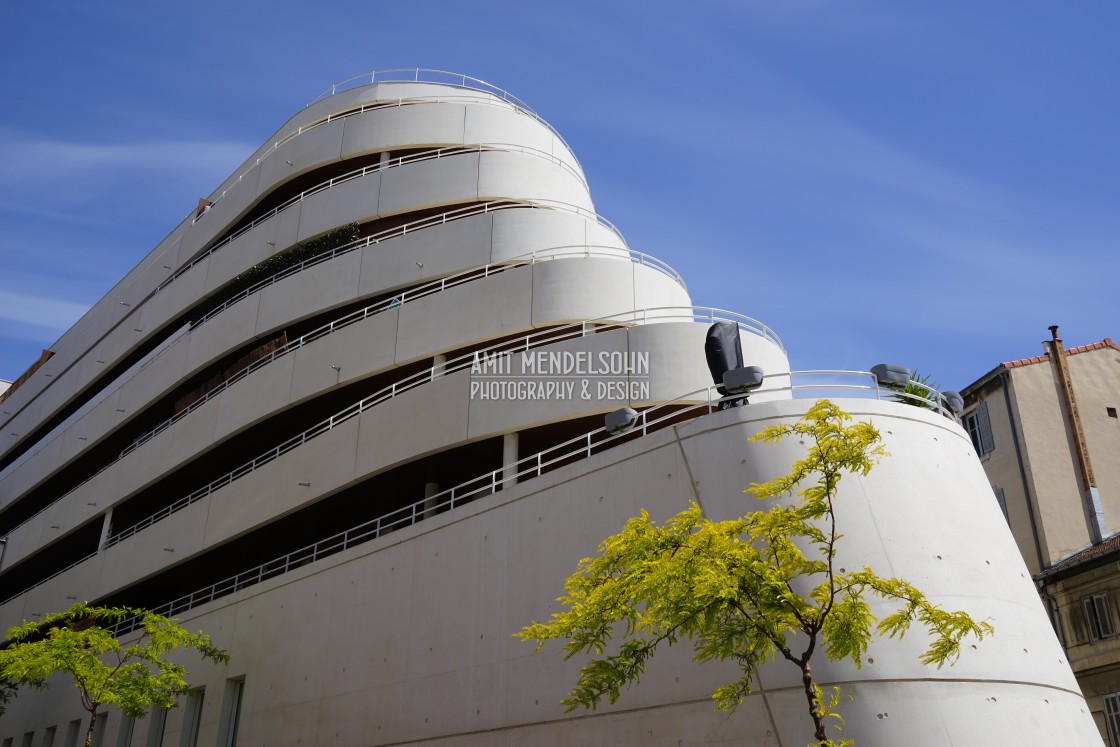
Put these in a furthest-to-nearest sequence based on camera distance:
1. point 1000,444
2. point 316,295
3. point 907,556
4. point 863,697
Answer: point 1000,444 < point 316,295 < point 907,556 < point 863,697

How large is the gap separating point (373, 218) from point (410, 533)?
12.7 meters

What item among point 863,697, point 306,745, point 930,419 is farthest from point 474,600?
point 930,419

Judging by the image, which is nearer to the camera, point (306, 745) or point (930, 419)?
point (930, 419)

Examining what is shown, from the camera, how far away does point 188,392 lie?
107 feet

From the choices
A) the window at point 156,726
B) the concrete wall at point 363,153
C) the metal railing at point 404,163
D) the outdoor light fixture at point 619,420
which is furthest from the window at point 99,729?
the outdoor light fixture at point 619,420

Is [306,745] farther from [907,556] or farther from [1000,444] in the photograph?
[1000,444]

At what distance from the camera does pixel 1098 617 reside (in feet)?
86.0

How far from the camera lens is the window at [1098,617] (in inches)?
1017

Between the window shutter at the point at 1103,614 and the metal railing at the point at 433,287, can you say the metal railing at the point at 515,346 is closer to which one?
the metal railing at the point at 433,287

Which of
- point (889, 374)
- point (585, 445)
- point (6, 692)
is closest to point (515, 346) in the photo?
point (585, 445)

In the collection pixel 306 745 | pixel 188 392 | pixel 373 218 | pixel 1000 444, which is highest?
pixel 373 218

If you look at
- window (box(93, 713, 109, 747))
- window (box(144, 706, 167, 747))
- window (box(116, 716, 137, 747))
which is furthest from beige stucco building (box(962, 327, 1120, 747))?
window (box(93, 713, 109, 747))

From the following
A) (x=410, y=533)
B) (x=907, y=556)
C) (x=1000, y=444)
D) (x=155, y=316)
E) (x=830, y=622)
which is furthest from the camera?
(x=155, y=316)

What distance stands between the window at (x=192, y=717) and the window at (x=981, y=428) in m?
24.5
